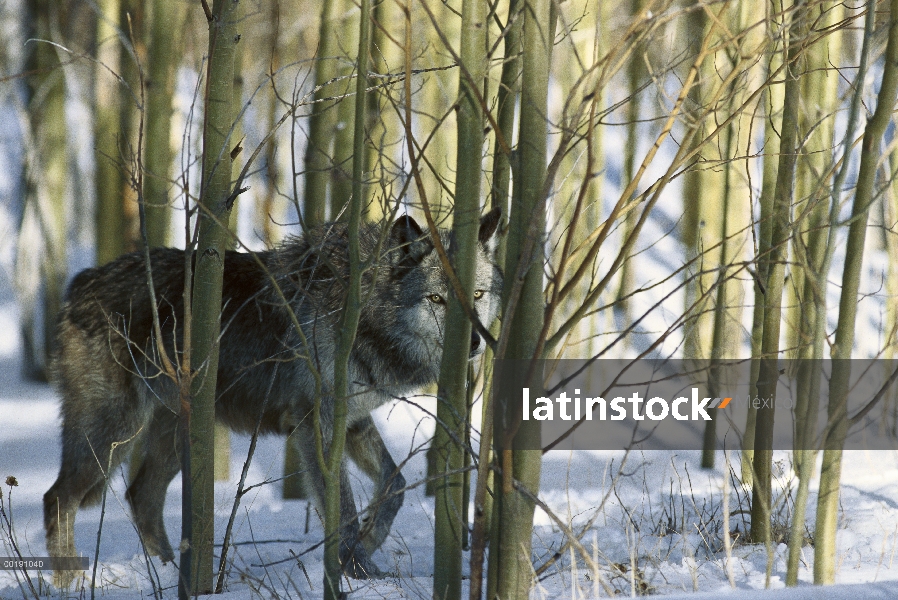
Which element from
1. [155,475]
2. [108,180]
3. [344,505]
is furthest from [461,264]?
[108,180]

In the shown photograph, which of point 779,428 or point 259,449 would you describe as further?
point 779,428

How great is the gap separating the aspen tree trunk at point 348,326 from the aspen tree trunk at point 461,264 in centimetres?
34

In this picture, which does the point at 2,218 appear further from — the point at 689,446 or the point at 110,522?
the point at 689,446

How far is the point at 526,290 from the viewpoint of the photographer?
107 inches

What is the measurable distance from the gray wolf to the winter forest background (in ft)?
0.89

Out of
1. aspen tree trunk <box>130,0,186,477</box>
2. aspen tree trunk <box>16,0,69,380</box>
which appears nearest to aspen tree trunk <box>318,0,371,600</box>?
aspen tree trunk <box>130,0,186,477</box>

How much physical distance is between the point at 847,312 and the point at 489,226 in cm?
203

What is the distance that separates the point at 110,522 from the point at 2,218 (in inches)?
507

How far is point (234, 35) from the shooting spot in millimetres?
3307

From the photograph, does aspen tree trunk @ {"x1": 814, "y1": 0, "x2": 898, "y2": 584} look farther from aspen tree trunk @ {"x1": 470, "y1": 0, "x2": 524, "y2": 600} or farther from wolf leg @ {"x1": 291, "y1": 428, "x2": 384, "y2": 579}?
wolf leg @ {"x1": 291, "y1": 428, "x2": 384, "y2": 579}

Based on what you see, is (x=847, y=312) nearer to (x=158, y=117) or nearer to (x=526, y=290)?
(x=526, y=290)

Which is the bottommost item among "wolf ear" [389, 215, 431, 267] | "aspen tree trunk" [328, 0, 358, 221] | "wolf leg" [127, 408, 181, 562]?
"wolf leg" [127, 408, 181, 562]

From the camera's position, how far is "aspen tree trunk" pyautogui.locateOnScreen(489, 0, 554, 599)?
2.67 meters

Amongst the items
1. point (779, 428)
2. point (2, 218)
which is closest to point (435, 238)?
point (779, 428)
